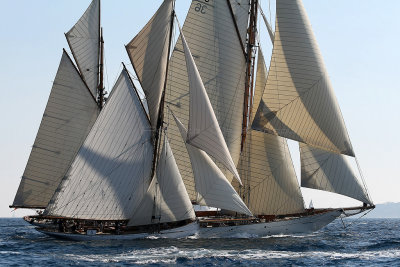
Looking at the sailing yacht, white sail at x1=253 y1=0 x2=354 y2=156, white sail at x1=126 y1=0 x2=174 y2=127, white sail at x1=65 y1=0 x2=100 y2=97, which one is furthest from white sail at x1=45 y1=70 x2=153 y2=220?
white sail at x1=65 y1=0 x2=100 y2=97

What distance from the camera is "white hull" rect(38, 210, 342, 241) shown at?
4381 cm

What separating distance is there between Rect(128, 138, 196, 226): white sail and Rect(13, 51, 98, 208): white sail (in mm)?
12749

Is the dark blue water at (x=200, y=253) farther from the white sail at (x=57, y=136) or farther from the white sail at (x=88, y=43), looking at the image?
the white sail at (x=88, y=43)

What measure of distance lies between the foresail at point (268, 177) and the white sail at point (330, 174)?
114 cm

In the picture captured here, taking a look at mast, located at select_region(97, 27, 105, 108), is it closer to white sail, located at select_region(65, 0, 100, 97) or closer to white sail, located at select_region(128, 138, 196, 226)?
white sail, located at select_region(65, 0, 100, 97)

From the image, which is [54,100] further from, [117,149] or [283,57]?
[283,57]

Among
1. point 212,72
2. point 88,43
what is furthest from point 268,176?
point 88,43

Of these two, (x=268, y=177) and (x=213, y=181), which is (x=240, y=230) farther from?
(x=213, y=181)

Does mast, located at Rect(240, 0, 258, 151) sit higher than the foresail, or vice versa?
mast, located at Rect(240, 0, 258, 151)

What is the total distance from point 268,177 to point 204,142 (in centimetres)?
852

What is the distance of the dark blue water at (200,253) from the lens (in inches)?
1358

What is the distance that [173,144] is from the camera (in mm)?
47094

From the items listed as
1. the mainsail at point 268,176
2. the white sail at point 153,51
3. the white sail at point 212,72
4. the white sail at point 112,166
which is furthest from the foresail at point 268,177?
the white sail at point 153,51

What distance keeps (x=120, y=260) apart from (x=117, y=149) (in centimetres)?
1021
